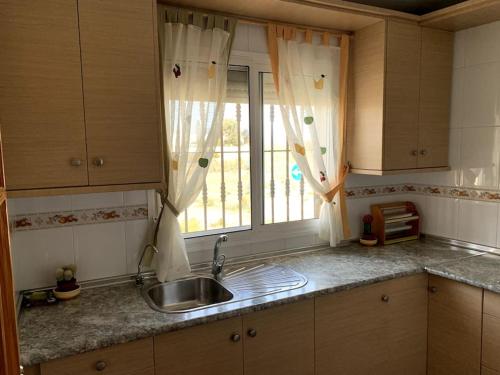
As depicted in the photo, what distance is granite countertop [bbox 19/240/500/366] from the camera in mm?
1411

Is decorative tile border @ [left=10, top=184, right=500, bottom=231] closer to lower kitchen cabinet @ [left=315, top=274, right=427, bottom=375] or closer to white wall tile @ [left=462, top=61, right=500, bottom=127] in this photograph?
white wall tile @ [left=462, top=61, right=500, bottom=127]

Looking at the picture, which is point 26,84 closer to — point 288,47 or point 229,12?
point 229,12

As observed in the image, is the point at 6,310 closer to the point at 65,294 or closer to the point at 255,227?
the point at 65,294

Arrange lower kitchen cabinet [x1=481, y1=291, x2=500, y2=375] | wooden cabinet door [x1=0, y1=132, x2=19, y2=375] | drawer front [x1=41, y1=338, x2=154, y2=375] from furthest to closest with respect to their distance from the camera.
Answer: lower kitchen cabinet [x1=481, y1=291, x2=500, y2=375], drawer front [x1=41, y1=338, x2=154, y2=375], wooden cabinet door [x1=0, y1=132, x2=19, y2=375]

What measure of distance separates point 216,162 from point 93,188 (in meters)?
0.80

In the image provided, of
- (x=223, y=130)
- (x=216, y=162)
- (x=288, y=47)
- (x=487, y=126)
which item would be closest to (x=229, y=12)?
(x=288, y=47)

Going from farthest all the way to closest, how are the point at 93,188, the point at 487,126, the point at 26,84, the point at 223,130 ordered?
the point at 487,126, the point at 223,130, the point at 93,188, the point at 26,84

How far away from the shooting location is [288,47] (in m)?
2.26

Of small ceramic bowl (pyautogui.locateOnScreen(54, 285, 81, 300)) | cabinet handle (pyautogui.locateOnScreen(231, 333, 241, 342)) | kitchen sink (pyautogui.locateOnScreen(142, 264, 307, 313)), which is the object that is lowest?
cabinet handle (pyautogui.locateOnScreen(231, 333, 241, 342))

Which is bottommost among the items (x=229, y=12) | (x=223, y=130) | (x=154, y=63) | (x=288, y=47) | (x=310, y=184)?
(x=310, y=184)

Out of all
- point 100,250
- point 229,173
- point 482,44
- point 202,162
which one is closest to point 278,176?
point 229,173

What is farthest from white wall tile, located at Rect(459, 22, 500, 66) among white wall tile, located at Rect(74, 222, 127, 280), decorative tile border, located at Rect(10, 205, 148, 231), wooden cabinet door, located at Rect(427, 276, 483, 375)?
white wall tile, located at Rect(74, 222, 127, 280)

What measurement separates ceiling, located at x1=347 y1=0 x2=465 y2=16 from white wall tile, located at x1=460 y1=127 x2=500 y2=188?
803mm

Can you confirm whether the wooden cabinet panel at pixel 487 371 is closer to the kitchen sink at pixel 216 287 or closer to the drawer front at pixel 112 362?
the kitchen sink at pixel 216 287
